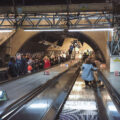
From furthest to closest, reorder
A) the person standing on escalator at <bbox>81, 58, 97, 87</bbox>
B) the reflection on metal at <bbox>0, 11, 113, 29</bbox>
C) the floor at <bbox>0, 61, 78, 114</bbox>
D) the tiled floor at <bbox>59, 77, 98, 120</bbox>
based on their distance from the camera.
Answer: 1. the reflection on metal at <bbox>0, 11, 113, 29</bbox>
2. the person standing on escalator at <bbox>81, 58, 97, 87</bbox>
3. the floor at <bbox>0, 61, 78, 114</bbox>
4. the tiled floor at <bbox>59, 77, 98, 120</bbox>

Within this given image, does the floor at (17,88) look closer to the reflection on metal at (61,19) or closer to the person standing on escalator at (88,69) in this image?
the person standing on escalator at (88,69)

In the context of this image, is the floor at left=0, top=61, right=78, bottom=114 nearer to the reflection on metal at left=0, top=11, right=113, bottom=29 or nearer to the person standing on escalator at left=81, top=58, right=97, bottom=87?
the person standing on escalator at left=81, top=58, right=97, bottom=87

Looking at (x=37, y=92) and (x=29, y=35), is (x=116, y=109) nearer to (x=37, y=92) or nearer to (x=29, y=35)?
(x=37, y=92)

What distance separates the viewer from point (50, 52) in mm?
42219

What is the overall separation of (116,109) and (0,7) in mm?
10716

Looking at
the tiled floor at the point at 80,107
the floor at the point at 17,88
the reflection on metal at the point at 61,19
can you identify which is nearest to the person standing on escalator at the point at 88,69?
the tiled floor at the point at 80,107

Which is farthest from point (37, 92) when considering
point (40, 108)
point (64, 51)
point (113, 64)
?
point (64, 51)

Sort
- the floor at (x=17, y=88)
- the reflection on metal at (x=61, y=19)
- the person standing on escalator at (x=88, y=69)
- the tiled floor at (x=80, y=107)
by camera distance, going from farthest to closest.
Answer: the reflection on metal at (x=61, y=19), the person standing on escalator at (x=88, y=69), the floor at (x=17, y=88), the tiled floor at (x=80, y=107)

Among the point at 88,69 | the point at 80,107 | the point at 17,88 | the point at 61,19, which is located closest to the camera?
the point at 80,107

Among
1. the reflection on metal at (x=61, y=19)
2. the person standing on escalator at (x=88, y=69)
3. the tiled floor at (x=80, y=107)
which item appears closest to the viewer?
the tiled floor at (x=80, y=107)

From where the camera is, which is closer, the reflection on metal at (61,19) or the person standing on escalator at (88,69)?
the person standing on escalator at (88,69)

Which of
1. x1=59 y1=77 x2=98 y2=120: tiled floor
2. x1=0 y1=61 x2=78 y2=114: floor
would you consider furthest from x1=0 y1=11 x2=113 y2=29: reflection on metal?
x1=59 y1=77 x2=98 y2=120: tiled floor

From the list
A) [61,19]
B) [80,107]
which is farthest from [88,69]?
[61,19]

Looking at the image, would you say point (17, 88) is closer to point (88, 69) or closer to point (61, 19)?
point (88, 69)
